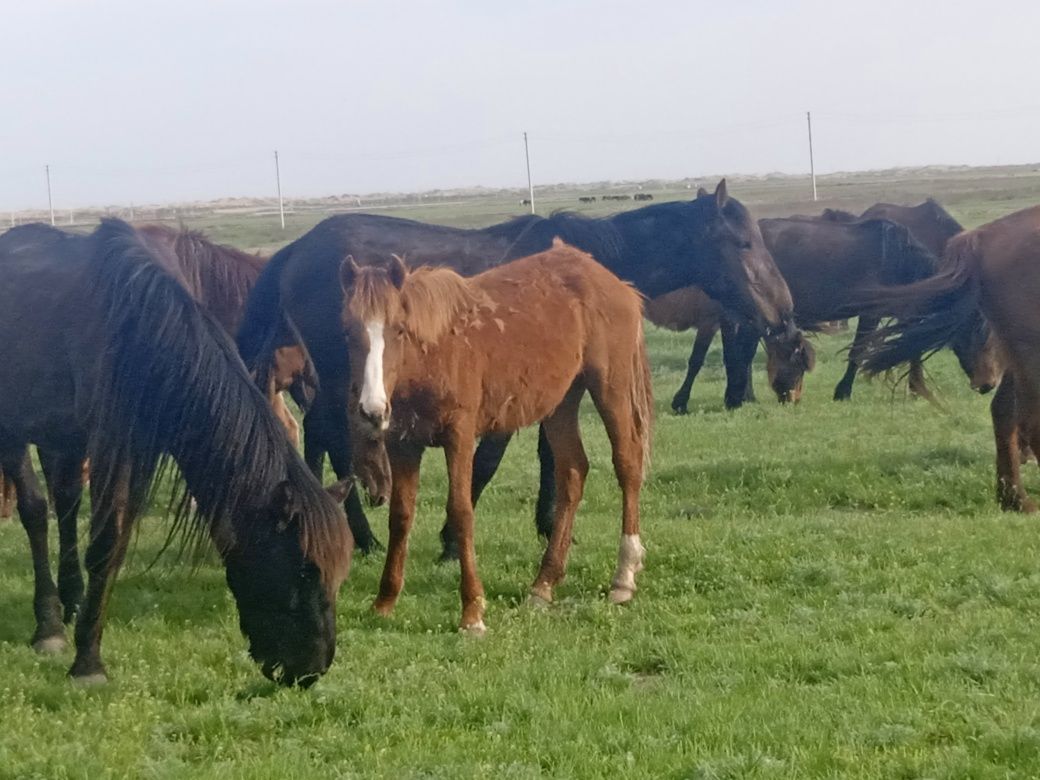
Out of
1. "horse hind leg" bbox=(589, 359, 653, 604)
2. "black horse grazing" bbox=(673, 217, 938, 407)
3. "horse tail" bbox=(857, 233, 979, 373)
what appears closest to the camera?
"horse hind leg" bbox=(589, 359, 653, 604)

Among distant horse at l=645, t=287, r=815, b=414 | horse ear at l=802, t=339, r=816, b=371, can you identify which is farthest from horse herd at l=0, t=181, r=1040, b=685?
horse ear at l=802, t=339, r=816, b=371

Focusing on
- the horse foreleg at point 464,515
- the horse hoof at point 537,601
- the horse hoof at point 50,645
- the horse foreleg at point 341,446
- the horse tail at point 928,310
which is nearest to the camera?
the horse hoof at point 50,645

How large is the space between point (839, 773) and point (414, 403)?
3000 mm

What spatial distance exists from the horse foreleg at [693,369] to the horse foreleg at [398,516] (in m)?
8.83

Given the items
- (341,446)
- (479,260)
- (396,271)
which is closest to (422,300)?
(396,271)

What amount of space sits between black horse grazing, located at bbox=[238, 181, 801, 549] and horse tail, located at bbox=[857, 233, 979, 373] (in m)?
1.62

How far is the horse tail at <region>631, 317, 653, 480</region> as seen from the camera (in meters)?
7.86

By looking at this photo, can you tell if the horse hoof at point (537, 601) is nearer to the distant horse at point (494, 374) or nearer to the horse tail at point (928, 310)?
the distant horse at point (494, 374)

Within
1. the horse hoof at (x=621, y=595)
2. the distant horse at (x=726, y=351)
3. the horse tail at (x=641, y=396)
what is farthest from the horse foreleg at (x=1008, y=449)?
the distant horse at (x=726, y=351)

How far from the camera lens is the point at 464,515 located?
6.73 m

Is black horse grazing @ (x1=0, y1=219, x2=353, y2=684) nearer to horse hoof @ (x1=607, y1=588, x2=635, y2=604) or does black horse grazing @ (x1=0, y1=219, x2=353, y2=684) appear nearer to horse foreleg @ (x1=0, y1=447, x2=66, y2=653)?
horse foreleg @ (x1=0, y1=447, x2=66, y2=653)

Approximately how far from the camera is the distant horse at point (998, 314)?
27.0 ft

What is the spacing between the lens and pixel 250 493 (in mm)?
5375

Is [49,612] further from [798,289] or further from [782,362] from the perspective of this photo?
[798,289]
